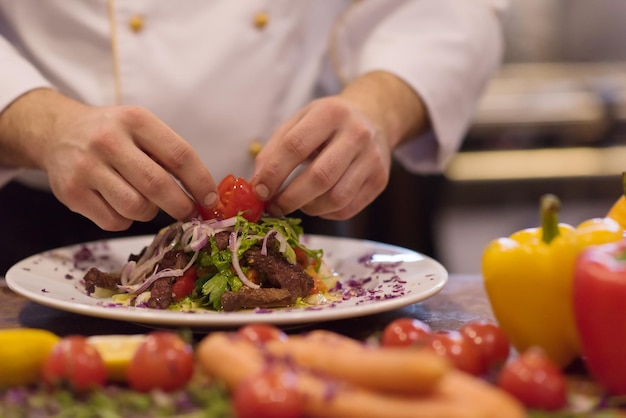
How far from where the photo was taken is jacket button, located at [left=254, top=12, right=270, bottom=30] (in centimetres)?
240

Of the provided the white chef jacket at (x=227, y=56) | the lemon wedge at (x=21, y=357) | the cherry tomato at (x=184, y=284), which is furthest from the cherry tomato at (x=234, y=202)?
the lemon wedge at (x=21, y=357)

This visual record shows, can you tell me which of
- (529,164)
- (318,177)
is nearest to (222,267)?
(318,177)

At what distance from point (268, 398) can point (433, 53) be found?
5.63 feet

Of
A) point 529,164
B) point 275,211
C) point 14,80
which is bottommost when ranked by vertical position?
point 529,164

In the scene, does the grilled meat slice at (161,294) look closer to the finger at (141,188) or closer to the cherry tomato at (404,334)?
the finger at (141,188)

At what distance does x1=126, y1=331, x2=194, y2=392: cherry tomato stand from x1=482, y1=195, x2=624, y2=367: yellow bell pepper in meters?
0.56

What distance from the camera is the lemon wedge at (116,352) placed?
4.09 ft

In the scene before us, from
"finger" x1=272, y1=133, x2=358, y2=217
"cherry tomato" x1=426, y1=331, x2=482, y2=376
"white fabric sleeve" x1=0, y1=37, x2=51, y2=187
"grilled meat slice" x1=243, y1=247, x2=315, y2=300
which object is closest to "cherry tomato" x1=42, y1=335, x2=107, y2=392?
"cherry tomato" x1=426, y1=331, x2=482, y2=376

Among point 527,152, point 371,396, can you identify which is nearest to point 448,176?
point 527,152

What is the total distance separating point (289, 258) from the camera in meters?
1.87

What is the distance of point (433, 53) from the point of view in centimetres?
250

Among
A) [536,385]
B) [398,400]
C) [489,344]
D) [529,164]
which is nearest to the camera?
[398,400]

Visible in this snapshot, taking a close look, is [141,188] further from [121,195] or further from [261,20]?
[261,20]

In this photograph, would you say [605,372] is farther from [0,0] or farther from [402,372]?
[0,0]
